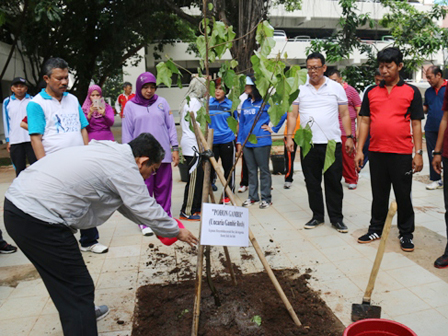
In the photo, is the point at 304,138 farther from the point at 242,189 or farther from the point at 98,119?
the point at 242,189

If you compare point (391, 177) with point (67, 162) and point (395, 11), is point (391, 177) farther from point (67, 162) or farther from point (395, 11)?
point (395, 11)

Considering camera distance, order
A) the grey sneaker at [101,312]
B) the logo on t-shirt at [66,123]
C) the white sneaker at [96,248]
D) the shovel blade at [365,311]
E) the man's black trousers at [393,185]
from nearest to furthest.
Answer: the shovel blade at [365,311], the grey sneaker at [101,312], the logo on t-shirt at [66,123], the man's black trousers at [393,185], the white sneaker at [96,248]

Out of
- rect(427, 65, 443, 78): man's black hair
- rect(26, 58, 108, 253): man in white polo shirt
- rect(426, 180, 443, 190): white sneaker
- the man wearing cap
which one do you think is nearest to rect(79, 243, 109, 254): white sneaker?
rect(26, 58, 108, 253): man in white polo shirt

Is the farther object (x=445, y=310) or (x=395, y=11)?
(x=395, y=11)

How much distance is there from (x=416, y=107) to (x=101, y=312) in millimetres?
3458

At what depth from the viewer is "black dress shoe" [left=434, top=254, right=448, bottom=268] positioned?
360 cm

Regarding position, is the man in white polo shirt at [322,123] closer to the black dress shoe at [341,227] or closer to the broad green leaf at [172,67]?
the black dress shoe at [341,227]

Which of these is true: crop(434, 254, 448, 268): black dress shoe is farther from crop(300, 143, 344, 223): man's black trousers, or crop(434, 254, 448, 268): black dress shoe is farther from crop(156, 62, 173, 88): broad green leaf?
crop(156, 62, 173, 88): broad green leaf

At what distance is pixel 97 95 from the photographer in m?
5.22

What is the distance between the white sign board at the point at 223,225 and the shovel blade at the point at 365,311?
973 millimetres

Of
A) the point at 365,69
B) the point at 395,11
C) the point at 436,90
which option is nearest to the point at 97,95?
the point at 436,90

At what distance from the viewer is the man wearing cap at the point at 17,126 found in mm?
5742

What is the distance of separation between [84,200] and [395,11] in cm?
841

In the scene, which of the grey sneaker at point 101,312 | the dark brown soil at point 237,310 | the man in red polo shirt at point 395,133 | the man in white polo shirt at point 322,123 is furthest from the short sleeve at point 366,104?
the grey sneaker at point 101,312
